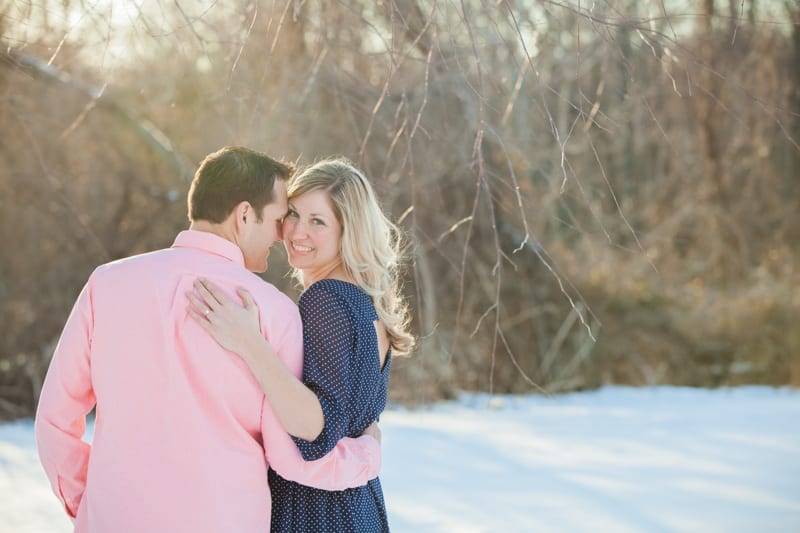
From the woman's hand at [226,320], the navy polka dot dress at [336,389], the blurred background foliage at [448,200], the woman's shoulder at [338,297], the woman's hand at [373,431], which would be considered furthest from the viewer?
the blurred background foliage at [448,200]

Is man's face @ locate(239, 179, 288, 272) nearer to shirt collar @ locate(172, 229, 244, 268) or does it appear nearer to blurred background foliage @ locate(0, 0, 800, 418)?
shirt collar @ locate(172, 229, 244, 268)

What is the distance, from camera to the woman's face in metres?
2.44

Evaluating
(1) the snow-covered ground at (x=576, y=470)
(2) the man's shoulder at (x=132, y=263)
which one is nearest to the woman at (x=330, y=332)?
(2) the man's shoulder at (x=132, y=263)

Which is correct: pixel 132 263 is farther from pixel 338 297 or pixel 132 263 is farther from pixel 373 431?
pixel 373 431

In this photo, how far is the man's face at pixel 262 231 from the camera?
2237 mm

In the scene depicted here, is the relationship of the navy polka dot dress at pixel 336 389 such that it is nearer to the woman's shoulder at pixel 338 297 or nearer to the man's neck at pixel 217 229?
the woman's shoulder at pixel 338 297

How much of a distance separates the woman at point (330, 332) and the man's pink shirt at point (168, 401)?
58 millimetres

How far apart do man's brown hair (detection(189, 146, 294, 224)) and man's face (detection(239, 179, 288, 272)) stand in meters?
0.04

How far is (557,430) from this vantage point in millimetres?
6375

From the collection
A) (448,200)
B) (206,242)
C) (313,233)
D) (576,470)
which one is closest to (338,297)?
(313,233)

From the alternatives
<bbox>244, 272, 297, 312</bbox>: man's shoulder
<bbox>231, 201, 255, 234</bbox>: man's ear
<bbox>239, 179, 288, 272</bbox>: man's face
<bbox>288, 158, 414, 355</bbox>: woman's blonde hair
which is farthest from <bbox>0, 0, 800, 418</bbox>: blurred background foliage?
<bbox>244, 272, 297, 312</bbox>: man's shoulder

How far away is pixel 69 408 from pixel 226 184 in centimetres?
60

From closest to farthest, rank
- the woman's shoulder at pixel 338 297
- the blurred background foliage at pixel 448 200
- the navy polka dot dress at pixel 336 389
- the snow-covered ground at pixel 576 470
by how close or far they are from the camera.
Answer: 1. the navy polka dot dress at pixel 336 389
2. the woman's shoulder at pixel 338 297
3. the snow-covered ground at pixel 576 470
4. the blurred background foliage at pixel 448 200

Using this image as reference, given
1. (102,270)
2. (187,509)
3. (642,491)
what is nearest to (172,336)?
(102,270)
